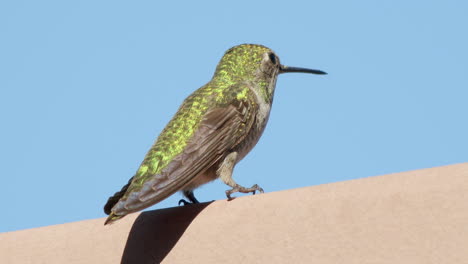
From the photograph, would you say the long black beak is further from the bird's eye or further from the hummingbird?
the hummingbird

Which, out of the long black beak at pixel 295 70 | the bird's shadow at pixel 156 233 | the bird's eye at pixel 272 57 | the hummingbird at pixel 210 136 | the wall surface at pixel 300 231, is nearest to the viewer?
the wall surface at pixel 300 231

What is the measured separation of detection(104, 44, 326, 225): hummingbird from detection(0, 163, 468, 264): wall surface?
192mm

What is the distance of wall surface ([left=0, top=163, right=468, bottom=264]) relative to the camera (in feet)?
8.45

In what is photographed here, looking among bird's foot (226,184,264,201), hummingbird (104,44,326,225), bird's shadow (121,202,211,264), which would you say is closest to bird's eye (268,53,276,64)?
hummingbird (104,44,326,225)

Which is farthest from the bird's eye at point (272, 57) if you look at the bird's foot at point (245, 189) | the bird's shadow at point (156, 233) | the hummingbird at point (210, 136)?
the bird's shadow at point (156, 233)

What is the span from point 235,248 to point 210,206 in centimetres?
43

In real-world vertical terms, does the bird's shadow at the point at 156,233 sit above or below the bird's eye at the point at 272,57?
below

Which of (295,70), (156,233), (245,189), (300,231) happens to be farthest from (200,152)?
(295,70)

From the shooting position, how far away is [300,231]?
2.78 metres

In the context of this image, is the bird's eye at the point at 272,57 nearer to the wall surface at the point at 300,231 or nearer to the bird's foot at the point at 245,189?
the bird's foot at the point at 245,189

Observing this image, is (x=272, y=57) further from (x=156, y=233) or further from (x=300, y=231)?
(x=300, y=231)

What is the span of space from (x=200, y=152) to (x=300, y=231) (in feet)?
4.90

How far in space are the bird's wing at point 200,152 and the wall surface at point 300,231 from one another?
232 mm

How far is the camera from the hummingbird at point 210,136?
12.6 ft
